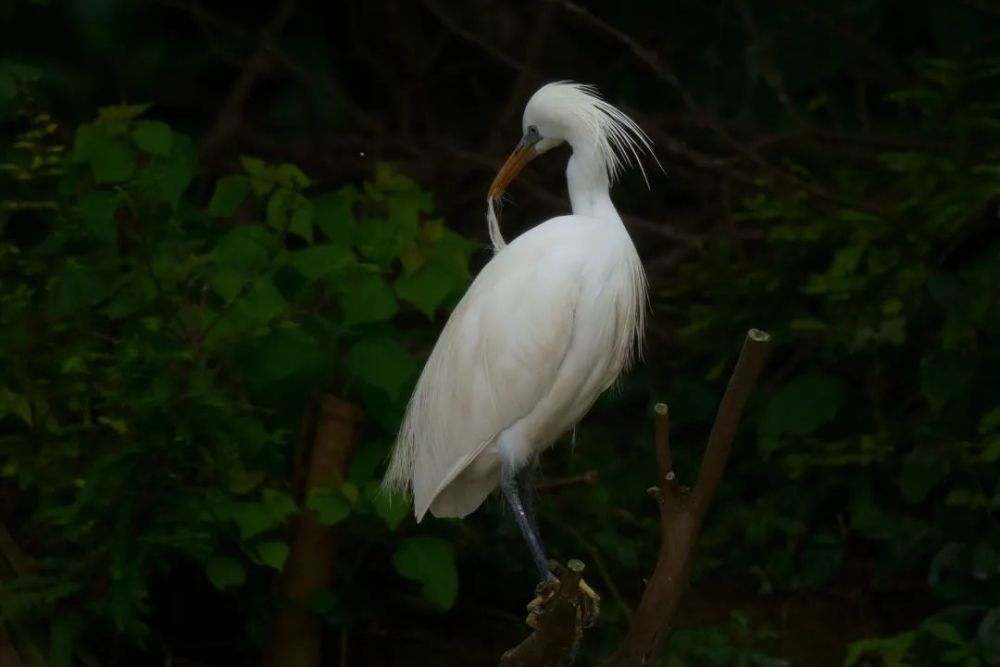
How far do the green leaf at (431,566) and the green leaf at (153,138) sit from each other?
3.19 feet

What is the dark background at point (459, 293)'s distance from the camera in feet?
11.8

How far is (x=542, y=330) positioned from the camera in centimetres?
299

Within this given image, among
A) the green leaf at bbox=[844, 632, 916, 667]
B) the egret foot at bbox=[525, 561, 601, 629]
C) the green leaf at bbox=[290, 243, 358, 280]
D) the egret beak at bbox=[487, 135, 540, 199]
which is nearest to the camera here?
the egret foot at bbox=[525, 561, 601, 629]

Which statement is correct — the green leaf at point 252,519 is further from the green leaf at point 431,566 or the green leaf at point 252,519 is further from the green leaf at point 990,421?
the green leaf at point 990,421

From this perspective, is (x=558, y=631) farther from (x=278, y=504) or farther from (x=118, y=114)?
(x=118, y=114)

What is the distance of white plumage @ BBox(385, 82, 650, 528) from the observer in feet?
9.78

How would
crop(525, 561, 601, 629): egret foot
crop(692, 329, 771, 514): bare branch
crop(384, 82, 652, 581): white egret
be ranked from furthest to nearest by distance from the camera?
crop(384, 82, 652, 581): white egret
crop(525, 561, 601, 629): egret foot
crop(692, 329, 771, 514): bare branch

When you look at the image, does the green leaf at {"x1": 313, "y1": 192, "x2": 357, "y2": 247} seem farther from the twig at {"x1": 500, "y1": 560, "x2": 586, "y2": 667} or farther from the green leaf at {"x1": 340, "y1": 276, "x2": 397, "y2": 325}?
the twig at {"x1": 500, "y1": 560, "x2": 586, "y2": 667}

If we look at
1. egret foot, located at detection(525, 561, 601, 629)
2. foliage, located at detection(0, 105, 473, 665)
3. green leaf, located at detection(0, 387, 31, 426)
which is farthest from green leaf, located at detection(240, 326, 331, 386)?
egret foot, located at detection(525, 561, 601, 629)

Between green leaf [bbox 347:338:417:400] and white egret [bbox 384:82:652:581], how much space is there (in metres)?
0.46

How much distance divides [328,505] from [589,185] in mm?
996

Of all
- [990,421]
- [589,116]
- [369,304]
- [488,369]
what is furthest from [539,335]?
[990,421]

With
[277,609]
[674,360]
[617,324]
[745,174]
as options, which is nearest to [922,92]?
[745,174]

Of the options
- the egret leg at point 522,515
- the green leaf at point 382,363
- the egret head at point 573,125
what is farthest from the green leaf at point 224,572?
the egret head at point 573,125
